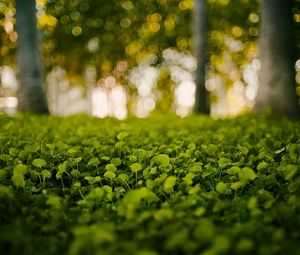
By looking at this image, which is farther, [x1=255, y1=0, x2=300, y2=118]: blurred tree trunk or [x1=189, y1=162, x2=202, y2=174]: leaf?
[x1=255, y1=0, x2=300, y2=118]: blurred tree trunk

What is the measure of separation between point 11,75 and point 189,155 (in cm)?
2283

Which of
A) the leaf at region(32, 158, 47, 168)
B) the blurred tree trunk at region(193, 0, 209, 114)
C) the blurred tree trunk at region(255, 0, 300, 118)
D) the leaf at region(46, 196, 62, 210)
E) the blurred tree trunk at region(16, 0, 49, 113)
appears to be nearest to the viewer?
the leaf at region(46, 196, 62, 210)

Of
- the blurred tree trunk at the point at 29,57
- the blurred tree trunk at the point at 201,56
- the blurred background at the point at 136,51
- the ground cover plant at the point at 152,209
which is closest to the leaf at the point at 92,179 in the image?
Answer: the ground cover plant at the point at 152,209

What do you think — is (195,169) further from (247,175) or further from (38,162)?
(38,162)

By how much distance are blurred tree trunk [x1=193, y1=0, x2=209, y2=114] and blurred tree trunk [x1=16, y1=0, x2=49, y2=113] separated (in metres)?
4.35

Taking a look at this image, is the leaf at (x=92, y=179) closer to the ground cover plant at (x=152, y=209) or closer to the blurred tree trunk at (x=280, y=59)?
the ground cover plant at (x=152, y=209)

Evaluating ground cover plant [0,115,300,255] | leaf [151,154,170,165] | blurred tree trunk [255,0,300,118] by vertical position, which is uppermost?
blurred tree trunk [255,0,300,118]

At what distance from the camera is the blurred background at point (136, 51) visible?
1620 cm

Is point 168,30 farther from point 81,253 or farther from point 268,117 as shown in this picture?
point 81,253

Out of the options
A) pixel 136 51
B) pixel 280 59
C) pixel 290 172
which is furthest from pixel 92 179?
pixel 136 51

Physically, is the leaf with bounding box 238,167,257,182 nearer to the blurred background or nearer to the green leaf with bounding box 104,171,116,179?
the green leaf with bounding box 104,171,116,179

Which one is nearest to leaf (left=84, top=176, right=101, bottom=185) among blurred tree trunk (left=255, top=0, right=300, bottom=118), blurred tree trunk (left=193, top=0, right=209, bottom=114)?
blurred tree trunk (left=255, top=0, right=300, bottom=118)

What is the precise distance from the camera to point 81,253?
60.1 inches

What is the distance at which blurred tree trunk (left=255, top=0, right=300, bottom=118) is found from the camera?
6676 millimetres
